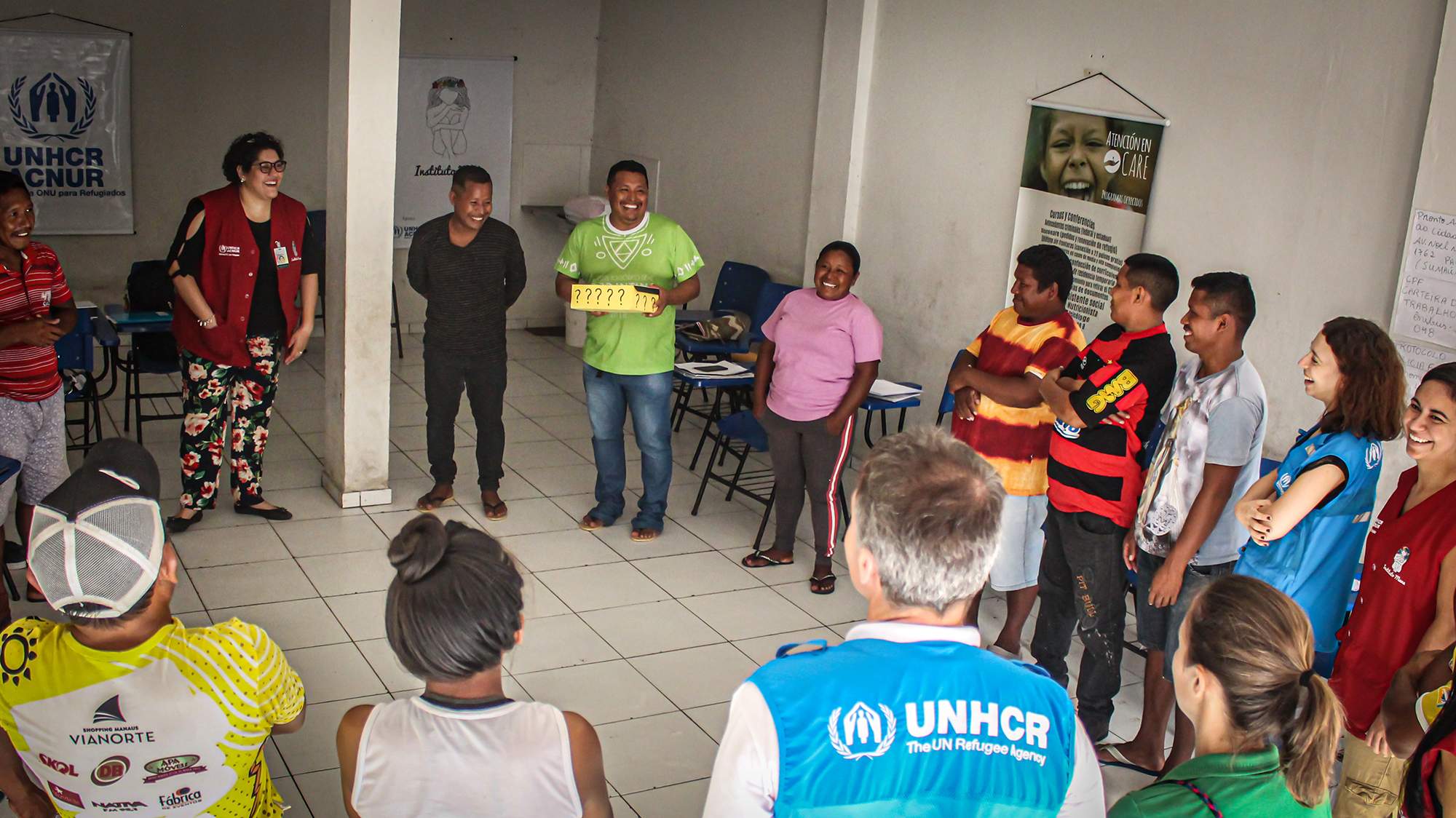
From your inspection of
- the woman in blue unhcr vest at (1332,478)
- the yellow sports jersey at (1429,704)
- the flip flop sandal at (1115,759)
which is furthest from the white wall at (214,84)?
the yellow sports jersey at (1429,704)

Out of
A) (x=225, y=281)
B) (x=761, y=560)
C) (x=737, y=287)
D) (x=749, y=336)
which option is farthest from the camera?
(x=737, y=287)

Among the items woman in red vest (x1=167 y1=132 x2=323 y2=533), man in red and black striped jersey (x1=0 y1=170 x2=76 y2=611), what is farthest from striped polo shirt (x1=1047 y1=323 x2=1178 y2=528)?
man in red and black striped jersey (x1=0 y1=170 x2=76 y2=611)

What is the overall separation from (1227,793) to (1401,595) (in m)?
1.54

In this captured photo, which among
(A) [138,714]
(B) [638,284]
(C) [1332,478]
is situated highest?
(B) [638,284]

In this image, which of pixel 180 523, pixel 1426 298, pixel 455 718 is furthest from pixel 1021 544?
pixel 180 523

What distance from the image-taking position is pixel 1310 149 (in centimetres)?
491

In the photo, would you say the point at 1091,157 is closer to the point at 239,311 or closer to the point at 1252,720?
the point at 239,311

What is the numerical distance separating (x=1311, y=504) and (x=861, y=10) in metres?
4.63

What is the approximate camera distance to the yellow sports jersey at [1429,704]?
284cm

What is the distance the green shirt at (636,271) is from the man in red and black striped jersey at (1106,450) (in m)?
1.91

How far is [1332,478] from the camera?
11.0 feet

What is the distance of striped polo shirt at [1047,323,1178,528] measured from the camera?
3938 millimetres

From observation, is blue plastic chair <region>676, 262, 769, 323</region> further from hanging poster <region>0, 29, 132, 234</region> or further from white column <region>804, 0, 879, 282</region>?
hanging poster <region>0, 29, 132, 234</region>

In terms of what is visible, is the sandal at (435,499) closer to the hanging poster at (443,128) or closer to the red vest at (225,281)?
the red vest at (225,281)
